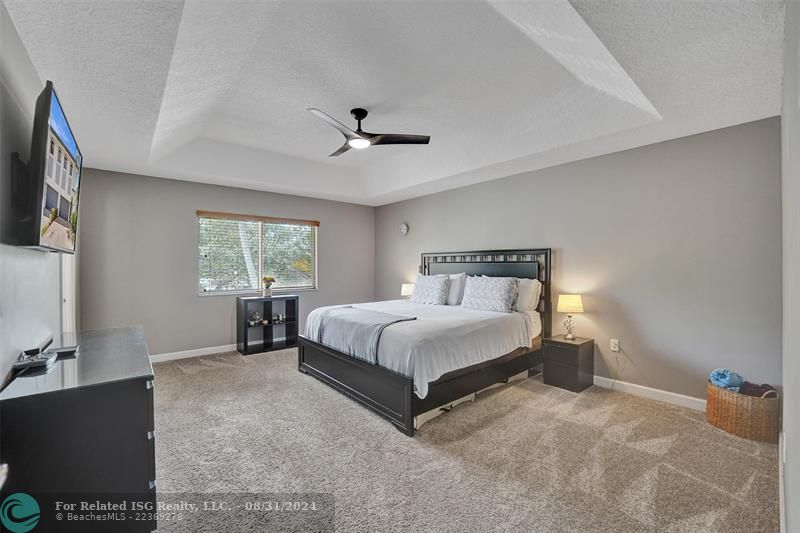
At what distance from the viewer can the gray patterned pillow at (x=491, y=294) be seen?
13.4 feet

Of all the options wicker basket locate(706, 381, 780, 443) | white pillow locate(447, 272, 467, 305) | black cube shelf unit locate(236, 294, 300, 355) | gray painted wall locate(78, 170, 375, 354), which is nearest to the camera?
wicker basket locate(706, 381, 780, 443)

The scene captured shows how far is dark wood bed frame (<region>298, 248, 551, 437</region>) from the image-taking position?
9.48 feet

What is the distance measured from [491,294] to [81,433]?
3661 millimetres

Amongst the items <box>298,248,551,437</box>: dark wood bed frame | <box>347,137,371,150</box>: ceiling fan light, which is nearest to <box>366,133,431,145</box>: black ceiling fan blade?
<box>347,137,371,150</box>: ceiling fan light

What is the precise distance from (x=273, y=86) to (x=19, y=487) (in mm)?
2996

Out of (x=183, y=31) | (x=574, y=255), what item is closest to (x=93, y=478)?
(x=183, y=31)

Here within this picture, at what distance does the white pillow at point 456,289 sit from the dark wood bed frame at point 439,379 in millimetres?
289

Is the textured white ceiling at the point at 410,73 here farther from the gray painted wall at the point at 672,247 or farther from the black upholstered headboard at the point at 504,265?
the black upholstered headboard at the point at 504,265

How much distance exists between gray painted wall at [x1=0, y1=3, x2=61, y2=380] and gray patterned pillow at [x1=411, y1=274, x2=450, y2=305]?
378cm

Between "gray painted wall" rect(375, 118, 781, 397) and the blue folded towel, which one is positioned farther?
"gray painted wall" rect(375, 118, 781, 397)

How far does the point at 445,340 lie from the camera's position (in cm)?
305

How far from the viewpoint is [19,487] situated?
136cm

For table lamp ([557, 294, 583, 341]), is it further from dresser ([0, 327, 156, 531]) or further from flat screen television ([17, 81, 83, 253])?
flat screen television ([17, 81, 83, 253])

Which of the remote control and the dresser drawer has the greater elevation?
the remote control
